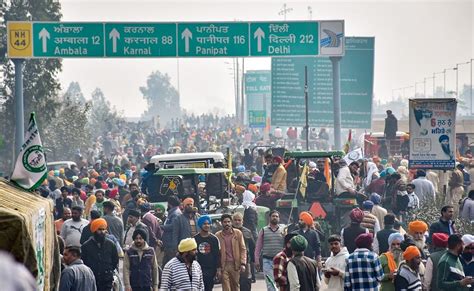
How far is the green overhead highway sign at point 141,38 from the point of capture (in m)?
36.9

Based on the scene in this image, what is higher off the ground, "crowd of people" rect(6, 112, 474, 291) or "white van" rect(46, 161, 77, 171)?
"crowd of people" rect(6, 112, 474, 291)

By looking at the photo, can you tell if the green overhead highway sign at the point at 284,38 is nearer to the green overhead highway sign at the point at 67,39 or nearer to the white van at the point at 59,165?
the green overhead highway sign at the point at 67,39

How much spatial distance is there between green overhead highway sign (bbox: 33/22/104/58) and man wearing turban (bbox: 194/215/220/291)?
67.0ft

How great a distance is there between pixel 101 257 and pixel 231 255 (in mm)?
2519

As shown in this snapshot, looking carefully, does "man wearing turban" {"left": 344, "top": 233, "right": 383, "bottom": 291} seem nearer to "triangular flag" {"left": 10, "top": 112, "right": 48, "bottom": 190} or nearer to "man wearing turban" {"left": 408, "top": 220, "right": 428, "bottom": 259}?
"man wearing turban" {"left": 408, "top": 220, "right": 428, "bottom": 259}

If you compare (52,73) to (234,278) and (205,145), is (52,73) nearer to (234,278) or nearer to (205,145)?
(205,145)

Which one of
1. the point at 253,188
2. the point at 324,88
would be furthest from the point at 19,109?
the point at 324,88

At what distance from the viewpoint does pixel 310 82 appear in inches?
2399

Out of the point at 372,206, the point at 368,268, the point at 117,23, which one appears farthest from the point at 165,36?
the point at 368,268

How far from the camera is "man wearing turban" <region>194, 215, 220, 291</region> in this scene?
1595cm

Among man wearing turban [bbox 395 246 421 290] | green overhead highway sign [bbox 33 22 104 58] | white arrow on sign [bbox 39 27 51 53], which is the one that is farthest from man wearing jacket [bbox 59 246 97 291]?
white arrow on sign [bbox 39 27 51 53]

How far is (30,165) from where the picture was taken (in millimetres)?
7672

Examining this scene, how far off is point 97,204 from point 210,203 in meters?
2.17

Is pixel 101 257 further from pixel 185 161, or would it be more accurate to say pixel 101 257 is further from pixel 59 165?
pixel 59 165
